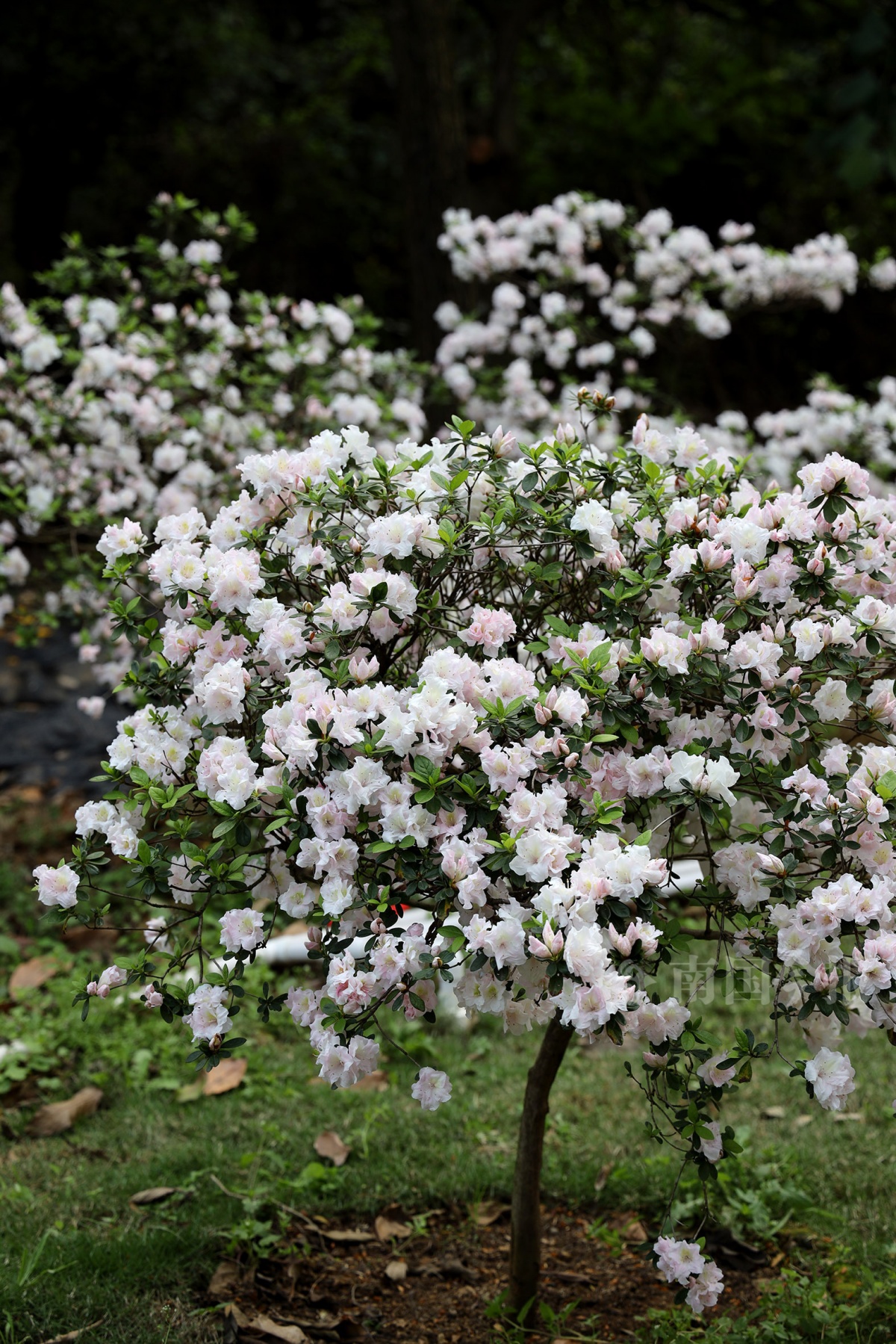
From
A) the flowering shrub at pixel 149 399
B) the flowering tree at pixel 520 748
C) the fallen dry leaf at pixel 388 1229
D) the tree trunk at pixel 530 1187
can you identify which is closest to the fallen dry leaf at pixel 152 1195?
the fallen dry leaf at pixel 388 1229

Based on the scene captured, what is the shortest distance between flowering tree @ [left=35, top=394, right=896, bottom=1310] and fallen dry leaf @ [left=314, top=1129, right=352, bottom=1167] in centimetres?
101

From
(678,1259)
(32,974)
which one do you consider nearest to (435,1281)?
(678,1259)

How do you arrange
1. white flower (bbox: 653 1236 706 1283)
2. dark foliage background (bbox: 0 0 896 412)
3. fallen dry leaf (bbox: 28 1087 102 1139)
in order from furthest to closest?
dark foliage background (bbox: 0 0 896 412) → fallen dry leaf (bbox: 28 1087 102 1139) → white flower (bbox: 653 1236 706 1283)

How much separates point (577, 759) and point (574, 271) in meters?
3.82

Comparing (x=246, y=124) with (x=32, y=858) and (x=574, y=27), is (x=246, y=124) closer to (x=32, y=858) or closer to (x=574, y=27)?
(x=574, y=27)

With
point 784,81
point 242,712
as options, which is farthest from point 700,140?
point 242,712

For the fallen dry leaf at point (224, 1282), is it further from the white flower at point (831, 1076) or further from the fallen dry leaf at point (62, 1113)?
the white flower at point (831, 1076)

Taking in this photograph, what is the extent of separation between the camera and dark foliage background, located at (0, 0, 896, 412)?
9.52 m

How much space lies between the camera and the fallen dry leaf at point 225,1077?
358 centimetres

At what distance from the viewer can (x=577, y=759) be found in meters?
1.95

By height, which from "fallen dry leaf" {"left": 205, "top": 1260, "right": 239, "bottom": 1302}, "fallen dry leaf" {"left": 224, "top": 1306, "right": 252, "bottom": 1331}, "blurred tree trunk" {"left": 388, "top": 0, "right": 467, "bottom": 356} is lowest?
"fallen dry leaf" {"left": 224, "top": 1306, "right": 252, "bottom": 1331}

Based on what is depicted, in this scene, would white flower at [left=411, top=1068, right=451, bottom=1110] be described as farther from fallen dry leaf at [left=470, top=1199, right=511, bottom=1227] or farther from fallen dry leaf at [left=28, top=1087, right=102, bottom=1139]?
fallen dry leaf at [left=28, top=1087, right=102, bottom=1139]

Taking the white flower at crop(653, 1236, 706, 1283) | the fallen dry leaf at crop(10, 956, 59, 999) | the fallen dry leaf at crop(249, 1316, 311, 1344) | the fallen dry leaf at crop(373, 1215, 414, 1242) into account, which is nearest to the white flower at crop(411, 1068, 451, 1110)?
the white flower at crop(653, 1236, 706, 1283)

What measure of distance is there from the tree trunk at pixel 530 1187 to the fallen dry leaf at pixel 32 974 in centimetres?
206
